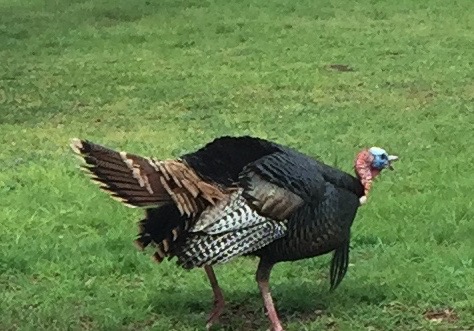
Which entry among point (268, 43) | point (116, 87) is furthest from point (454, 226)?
point (268, 43)

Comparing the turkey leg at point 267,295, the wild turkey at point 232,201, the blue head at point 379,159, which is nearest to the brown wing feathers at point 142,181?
the wild turkey at point 232,201

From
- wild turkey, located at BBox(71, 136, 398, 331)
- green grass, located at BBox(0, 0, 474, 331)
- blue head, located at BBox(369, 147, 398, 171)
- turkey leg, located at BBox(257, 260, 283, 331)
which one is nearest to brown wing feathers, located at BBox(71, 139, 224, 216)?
wild turkey, located at BBox(71, 136, 398, 331)

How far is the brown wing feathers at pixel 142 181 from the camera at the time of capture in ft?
15.6

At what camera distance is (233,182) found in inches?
196

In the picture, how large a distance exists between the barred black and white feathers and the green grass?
50 centimetres

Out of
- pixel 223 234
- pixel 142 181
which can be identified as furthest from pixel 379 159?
pixel 142 181

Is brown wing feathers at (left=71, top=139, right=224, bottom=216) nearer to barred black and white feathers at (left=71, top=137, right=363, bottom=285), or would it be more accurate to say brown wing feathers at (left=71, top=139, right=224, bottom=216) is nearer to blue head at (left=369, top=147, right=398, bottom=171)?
barred black and white feathers at (left=71, top=137, right=363, bottom=285)

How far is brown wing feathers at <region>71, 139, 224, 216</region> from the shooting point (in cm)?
475

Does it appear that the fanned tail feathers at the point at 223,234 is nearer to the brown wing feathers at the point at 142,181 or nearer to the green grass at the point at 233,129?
the brown wing feathers at the point at 142,181

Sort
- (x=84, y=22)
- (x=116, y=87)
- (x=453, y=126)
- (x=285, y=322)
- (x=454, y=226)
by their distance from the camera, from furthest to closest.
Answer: (x=84, y=22) → (x=116, y=87) → (x=453, y=126) → (x=454, y=226) → (x=285, y=322)

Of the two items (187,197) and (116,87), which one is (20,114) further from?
(187,197)

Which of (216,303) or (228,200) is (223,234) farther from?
(216,303)

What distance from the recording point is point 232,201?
16.1 ft

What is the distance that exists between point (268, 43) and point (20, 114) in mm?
4883
